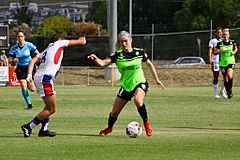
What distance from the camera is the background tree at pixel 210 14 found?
66.9m

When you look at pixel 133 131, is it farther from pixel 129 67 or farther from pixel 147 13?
pixel 147 13

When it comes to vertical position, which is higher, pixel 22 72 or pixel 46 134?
pixel 22 72

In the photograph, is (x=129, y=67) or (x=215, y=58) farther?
(x=215, y=58)

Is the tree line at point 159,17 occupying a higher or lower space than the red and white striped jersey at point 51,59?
lower

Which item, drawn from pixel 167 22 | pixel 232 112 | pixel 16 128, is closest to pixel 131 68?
pixel 16 128

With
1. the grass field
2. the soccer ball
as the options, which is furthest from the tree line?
the soccer ball

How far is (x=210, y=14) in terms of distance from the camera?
68.0 metres

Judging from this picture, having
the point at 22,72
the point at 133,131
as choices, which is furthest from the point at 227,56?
the point at 133,131

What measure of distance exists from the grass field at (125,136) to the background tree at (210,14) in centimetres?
4537

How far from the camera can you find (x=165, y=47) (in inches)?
2031

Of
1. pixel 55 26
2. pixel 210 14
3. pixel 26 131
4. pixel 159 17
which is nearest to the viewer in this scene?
pixel 26 131

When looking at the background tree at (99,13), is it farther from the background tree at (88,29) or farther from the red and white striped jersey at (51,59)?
the red and white striped jersey at (51,59)

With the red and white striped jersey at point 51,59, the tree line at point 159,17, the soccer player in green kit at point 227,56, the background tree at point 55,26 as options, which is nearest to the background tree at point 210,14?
the tree line at point 159,17

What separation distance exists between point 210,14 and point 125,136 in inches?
2176
